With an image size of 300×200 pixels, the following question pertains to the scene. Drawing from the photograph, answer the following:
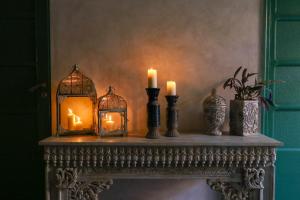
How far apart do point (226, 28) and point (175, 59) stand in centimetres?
37

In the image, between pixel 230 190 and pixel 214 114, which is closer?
pixel 230 190

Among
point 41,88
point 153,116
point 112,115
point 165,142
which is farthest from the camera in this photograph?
point 41,88

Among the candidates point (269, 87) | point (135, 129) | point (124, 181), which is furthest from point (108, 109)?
point (269, 87)

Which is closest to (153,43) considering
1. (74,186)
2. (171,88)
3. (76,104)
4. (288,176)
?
(171,88)

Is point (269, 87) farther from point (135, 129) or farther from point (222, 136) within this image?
point (135, 129)

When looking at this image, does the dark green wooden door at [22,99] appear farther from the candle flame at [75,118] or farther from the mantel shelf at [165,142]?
the mantel shelf at [165,142]

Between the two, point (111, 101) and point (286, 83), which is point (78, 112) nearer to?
point (111, 101)

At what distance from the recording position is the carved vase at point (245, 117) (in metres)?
1.60

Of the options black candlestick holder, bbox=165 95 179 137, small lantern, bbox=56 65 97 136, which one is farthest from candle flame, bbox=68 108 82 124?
black candlestick holder, bbox=165 95 179 137

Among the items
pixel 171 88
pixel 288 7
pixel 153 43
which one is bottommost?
pixel 171 88

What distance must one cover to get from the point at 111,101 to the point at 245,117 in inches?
30.1

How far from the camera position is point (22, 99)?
1.80 meters

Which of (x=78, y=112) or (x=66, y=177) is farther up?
(x=78, y=112)

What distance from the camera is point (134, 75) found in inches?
70.8
